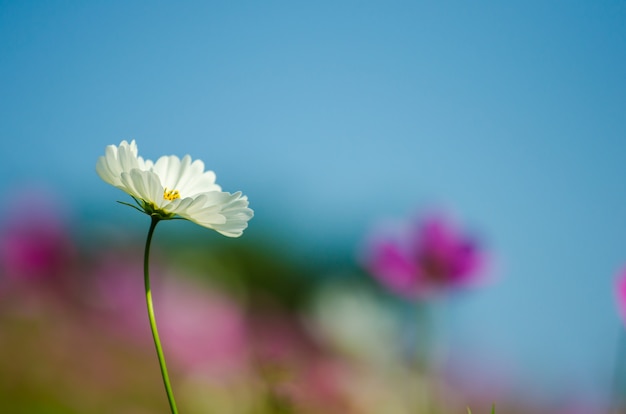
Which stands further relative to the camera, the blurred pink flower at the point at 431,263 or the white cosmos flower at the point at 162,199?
the blurred pink flower at the point at 431,263

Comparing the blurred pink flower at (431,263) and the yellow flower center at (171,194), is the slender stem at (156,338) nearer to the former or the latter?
the yellow flower center at (171,194)

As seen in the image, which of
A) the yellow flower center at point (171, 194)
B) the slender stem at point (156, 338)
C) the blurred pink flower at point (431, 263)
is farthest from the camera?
the blurred pink flower at point (431, 263)

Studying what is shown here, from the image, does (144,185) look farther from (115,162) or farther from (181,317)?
(181,317)

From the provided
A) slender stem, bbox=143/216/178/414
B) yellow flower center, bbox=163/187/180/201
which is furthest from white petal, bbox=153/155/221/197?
slender stem, bbox=143/216/178/414

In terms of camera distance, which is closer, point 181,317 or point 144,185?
point 144,185

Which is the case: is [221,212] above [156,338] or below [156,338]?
above

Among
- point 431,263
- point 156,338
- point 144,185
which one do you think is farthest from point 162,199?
point 431,263

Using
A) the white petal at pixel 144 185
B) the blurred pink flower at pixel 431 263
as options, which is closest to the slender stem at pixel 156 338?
the white petal at pixel 144 185

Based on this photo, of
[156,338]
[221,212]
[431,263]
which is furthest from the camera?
[431,263]

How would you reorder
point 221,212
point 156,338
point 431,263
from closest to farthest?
1. point 156,338
2. point 221,212
3. point 431,263

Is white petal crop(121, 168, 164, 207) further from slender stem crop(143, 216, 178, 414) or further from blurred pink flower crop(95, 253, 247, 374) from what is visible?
blurred pink flower crop(95, 253, 247, 374)

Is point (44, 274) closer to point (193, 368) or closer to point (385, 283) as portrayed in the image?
point (193, 368)

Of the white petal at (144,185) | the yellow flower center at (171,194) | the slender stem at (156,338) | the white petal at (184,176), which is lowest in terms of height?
the slender stem at (156,338)
